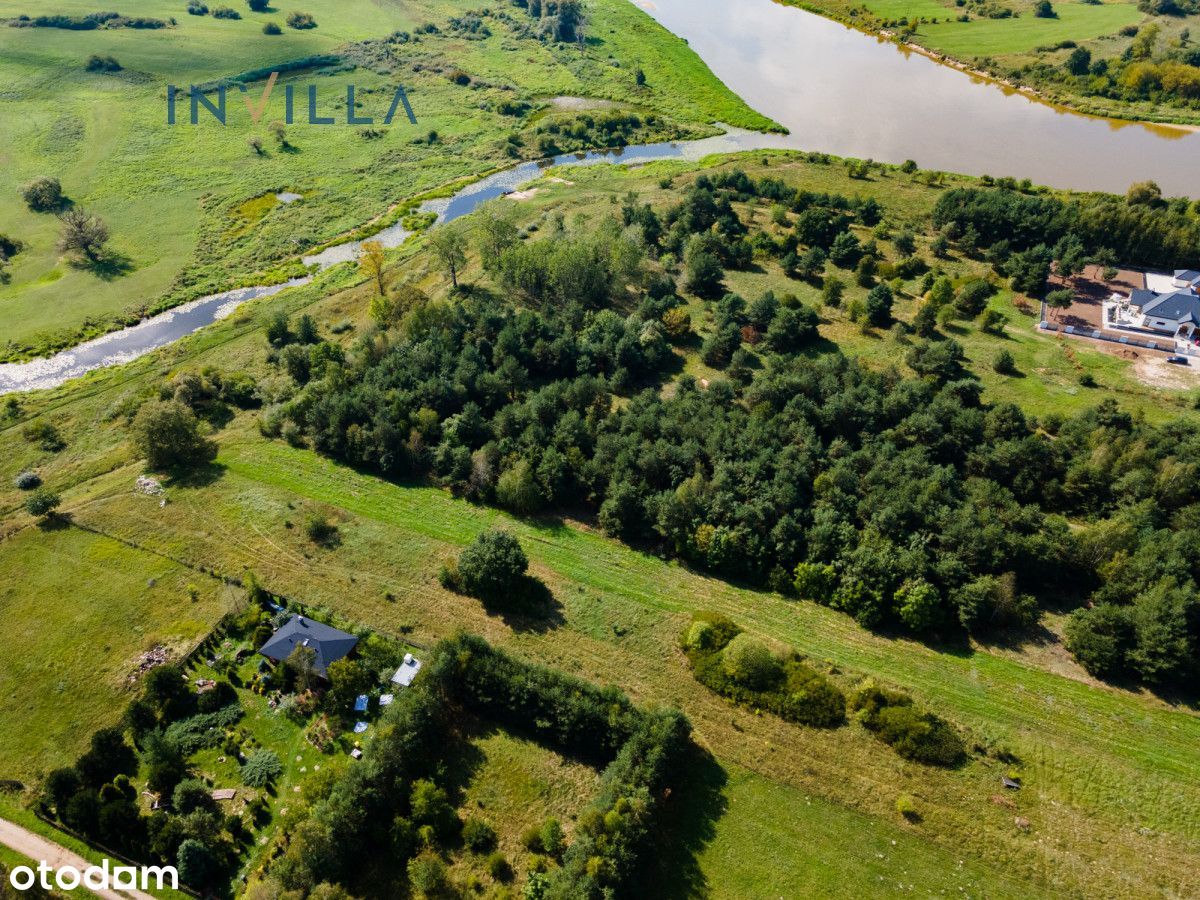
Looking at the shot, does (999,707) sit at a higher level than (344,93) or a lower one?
lower

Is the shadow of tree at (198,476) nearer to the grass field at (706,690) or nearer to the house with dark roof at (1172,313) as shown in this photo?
the grass field at (706,690)

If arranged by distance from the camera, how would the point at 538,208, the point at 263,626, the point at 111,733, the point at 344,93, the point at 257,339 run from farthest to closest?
the point at 344,93 < the point at 538,208 < the point at 257,339 < the point at 263,626 < the point at 111,733

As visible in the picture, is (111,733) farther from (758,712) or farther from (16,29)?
(16,29)

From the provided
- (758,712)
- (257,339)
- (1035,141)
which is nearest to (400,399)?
(257,339)

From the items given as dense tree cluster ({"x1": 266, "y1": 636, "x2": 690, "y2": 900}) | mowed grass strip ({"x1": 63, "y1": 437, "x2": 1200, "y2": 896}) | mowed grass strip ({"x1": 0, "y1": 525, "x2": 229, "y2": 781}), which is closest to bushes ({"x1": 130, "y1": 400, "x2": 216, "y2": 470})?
mowed grass strip ({"x1": 63, "y1": 437, "x2": 1200, "y2": 896})

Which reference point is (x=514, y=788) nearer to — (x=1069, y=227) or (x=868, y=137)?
(x=1069, y=227)

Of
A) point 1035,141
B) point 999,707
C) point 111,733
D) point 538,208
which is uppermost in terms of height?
point 1035,141
